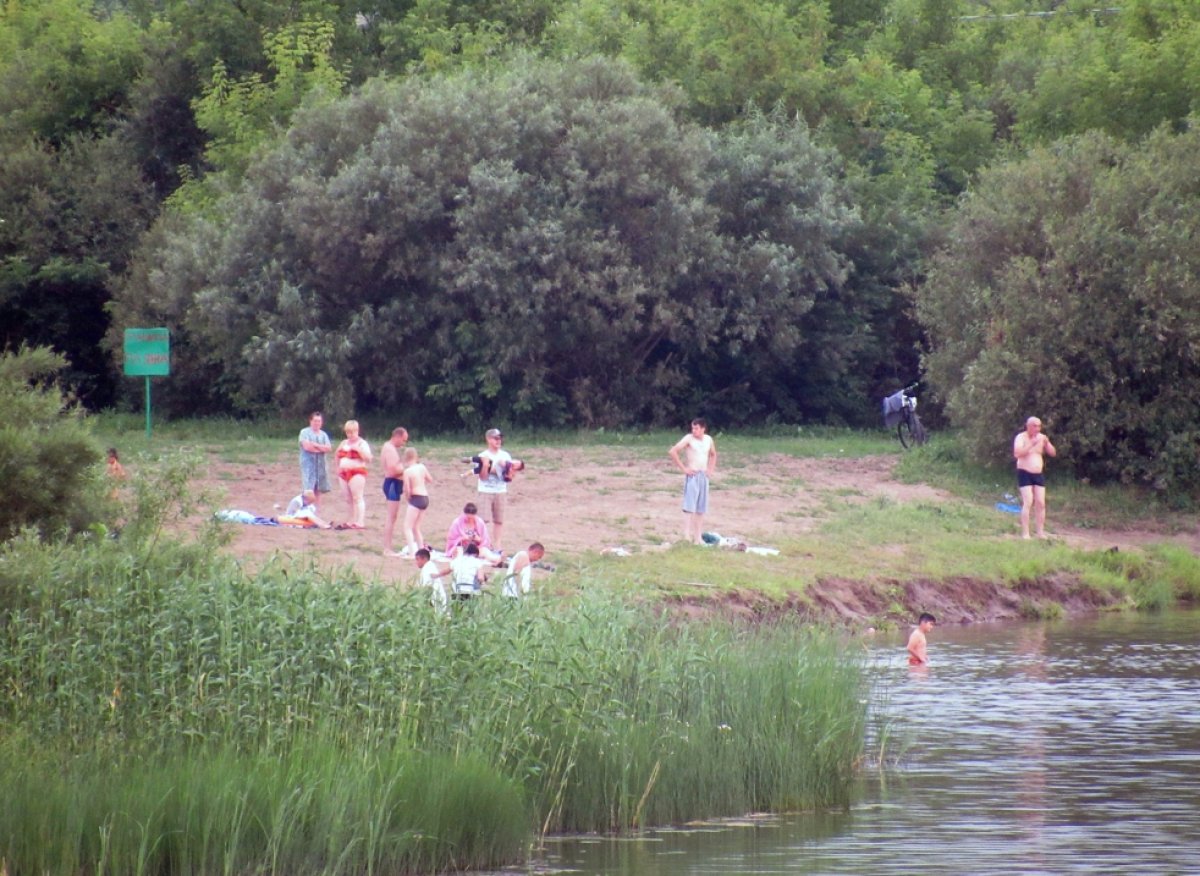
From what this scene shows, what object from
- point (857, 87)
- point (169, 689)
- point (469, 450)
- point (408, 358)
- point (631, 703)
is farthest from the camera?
point (857, 87)

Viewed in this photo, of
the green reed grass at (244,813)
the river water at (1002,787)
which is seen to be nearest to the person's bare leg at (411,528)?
the river water at (1002,787)

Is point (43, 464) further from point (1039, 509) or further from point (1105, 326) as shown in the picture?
point (1105, 326)

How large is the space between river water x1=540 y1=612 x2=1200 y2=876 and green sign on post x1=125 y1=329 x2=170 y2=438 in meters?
17.5

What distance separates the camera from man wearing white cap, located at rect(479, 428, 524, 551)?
21.2 metres

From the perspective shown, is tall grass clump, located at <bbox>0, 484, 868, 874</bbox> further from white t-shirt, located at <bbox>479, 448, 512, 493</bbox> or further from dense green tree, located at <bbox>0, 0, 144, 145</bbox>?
dense green tree, located at <bbox>0, 0, 144, 145</bbox>

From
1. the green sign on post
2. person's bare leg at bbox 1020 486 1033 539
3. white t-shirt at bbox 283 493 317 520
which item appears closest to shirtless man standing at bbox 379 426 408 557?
white t-shirt at bbox 283 493 317 520

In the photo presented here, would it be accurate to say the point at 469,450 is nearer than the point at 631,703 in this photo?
No

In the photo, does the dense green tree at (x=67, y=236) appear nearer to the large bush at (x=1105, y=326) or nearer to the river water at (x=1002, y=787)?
the large bush at (x=1105, y=326)

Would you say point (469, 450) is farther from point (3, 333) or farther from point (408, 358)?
point (3, 333)

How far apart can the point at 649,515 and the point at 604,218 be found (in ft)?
44.5

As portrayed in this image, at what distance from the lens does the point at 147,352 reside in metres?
32.9

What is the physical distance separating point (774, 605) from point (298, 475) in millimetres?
10800

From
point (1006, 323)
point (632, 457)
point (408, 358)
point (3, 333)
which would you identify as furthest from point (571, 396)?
point (3, 333)

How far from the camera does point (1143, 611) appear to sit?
2541 cm
